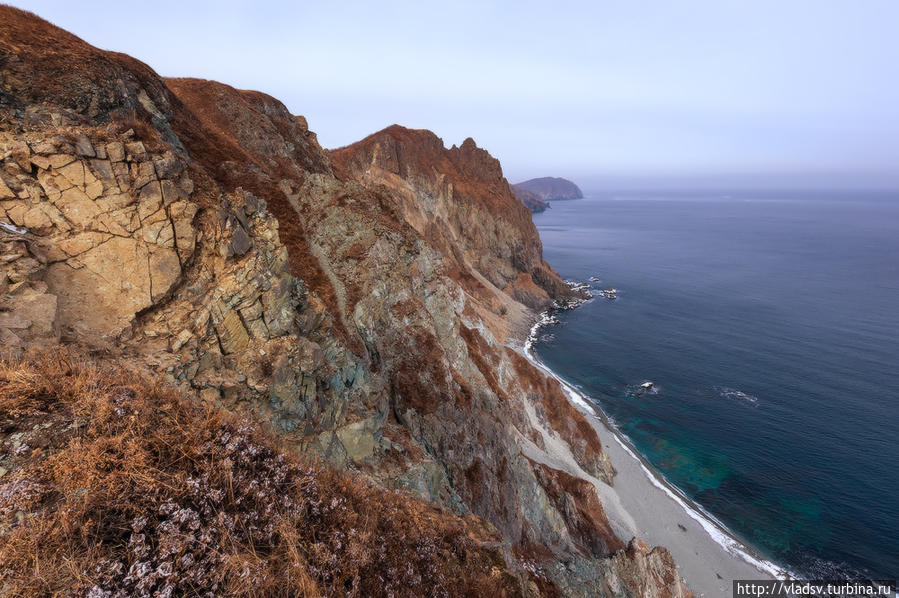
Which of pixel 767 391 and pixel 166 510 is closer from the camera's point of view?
pixel 166 510

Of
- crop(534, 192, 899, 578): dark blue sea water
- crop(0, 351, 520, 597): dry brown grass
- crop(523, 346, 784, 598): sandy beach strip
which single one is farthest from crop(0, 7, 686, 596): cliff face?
crop(534, 192, 899, 578): dark blue sea water

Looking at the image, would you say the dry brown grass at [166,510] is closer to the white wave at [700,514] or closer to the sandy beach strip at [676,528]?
the sandy beach strip at [676,528]

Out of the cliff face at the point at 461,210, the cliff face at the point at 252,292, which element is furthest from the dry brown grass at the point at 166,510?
the cliff face at the point at 461,210

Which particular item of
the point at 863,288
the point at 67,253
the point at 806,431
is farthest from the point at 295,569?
the point at 863,288

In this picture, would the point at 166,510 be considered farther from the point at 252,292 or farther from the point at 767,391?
the point at 767,391

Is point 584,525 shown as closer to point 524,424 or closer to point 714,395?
point 524,424

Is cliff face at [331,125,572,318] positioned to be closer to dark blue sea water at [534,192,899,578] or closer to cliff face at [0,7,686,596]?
dark blue sea water at [534,192,899,578]

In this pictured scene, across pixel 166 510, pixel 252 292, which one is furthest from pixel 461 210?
pixel 166 510
